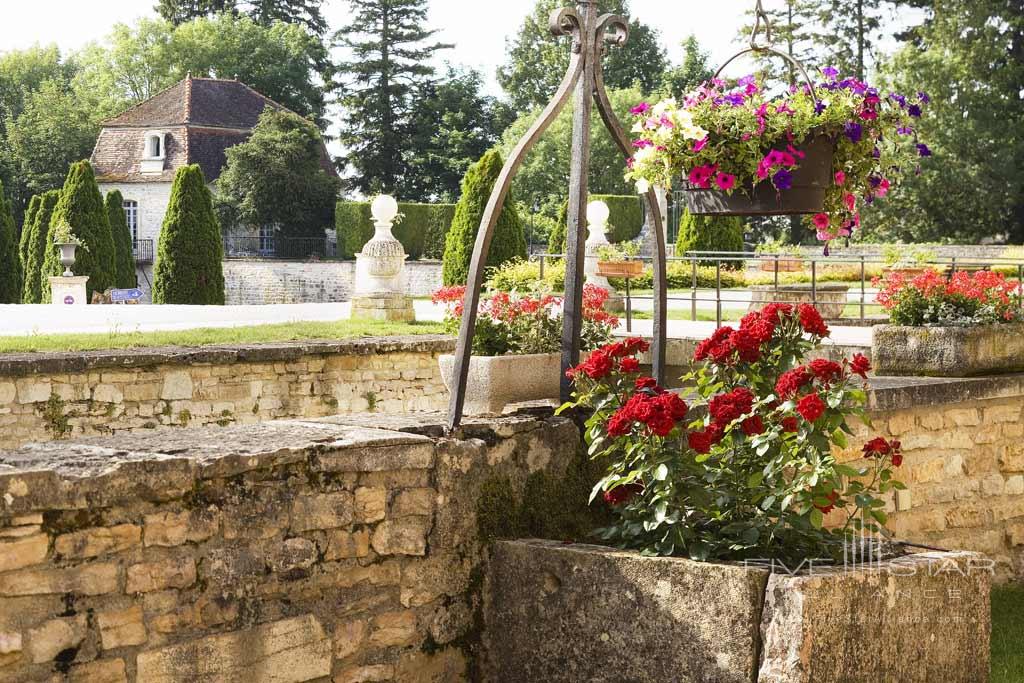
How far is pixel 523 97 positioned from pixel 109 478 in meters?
47.3

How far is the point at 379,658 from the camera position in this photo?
185 inches

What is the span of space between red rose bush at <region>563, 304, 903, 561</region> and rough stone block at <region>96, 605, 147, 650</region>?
1.66 m

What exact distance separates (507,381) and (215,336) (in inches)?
316

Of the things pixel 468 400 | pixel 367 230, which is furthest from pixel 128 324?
pixel 367 230

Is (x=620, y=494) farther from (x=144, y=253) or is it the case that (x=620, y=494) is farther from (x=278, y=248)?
(x=144, y=253)

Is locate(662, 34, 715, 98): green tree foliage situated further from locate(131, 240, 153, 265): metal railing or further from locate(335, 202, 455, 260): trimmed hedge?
locate(131, 240, 153, 265): metal railing

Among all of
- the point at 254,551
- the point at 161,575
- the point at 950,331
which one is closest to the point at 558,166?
the point at 950,331

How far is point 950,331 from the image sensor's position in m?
7.61

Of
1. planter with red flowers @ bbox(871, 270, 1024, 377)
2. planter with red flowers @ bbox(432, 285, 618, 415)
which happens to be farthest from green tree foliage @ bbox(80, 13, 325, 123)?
planter with red flowers @ bbox(432, 285, 618, 415)

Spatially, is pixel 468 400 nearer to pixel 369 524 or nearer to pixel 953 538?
pixel 369 524

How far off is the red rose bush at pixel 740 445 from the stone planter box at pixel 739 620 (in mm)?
196

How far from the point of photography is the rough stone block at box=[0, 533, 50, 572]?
3.77m

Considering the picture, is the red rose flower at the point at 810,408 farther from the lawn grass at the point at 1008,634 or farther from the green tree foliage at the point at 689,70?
the green tree foliage at the point at 689,70

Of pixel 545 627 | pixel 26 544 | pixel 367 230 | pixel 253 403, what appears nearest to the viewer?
pixel 26 544
